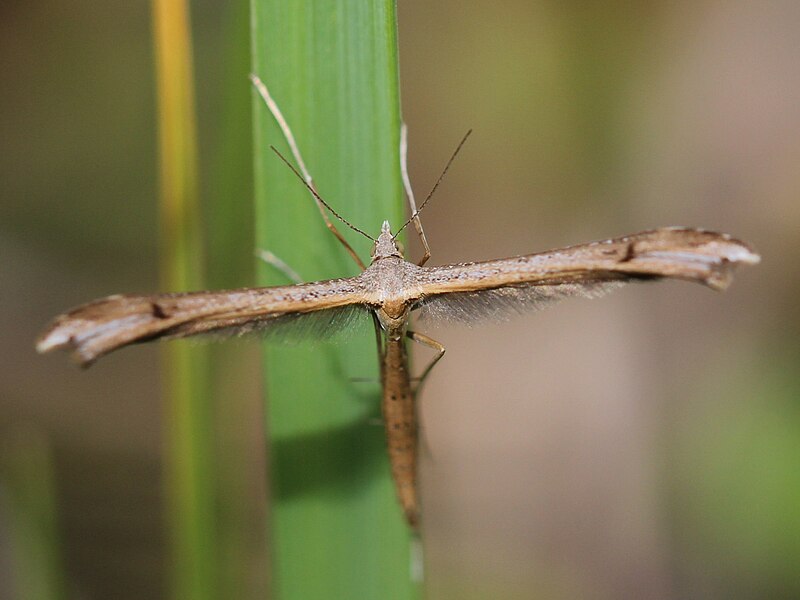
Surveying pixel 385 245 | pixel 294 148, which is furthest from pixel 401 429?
pixel 294 148

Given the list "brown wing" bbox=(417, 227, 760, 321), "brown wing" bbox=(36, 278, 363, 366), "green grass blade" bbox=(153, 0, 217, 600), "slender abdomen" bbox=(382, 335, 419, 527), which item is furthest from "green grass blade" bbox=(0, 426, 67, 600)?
"brown wing" bbox=(417, 227, 760, 321)

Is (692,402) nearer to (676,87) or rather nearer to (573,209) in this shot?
(573,209)

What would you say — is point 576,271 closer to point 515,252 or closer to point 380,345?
point 380,345

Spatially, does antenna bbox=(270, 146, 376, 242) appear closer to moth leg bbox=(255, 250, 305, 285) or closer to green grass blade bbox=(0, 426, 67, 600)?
moth leg bbox=(255, 250, 305, 285)

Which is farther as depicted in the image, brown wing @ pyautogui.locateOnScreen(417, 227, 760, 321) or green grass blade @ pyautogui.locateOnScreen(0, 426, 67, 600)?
green grass blade @ pyautogui.locateOnScreen(0, 426, 67, 600)

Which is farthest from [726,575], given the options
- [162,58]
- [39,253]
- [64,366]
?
[39,253]
